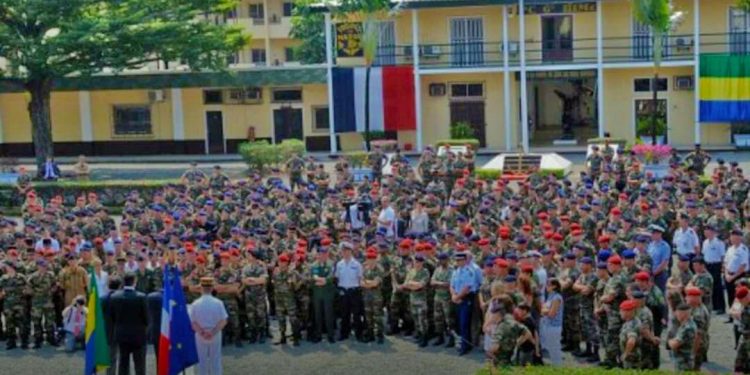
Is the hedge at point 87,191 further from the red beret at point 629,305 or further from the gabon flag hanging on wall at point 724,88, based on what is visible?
the gabon flag hanging on wall at point 724,88

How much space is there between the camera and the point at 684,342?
1256 centimetres

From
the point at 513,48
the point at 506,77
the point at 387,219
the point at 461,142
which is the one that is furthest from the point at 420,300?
the point at 513,48

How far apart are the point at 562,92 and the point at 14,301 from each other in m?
36.8

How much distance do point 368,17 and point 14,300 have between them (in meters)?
27.8

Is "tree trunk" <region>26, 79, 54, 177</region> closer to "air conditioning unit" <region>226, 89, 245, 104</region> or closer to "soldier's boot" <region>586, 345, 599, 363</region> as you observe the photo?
"air conditioning unit" <region>226, 89, 245, 104</region>

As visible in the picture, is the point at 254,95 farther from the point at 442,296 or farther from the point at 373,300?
the point at 442,296

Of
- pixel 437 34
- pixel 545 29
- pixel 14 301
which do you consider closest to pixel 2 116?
pixel 437 34

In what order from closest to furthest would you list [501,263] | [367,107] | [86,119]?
[501,263], [367,107], [86,119]

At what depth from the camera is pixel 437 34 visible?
45812 millimetres

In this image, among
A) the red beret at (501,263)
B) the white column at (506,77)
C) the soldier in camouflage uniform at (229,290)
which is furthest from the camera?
the white column at (506,77)

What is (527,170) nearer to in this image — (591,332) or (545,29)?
(545,29)

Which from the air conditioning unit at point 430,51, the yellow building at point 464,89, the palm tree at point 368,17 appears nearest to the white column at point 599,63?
the yellow building at point 464,89

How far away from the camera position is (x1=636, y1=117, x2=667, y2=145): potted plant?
42531 millimetres

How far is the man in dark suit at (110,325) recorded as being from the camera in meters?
15.0
